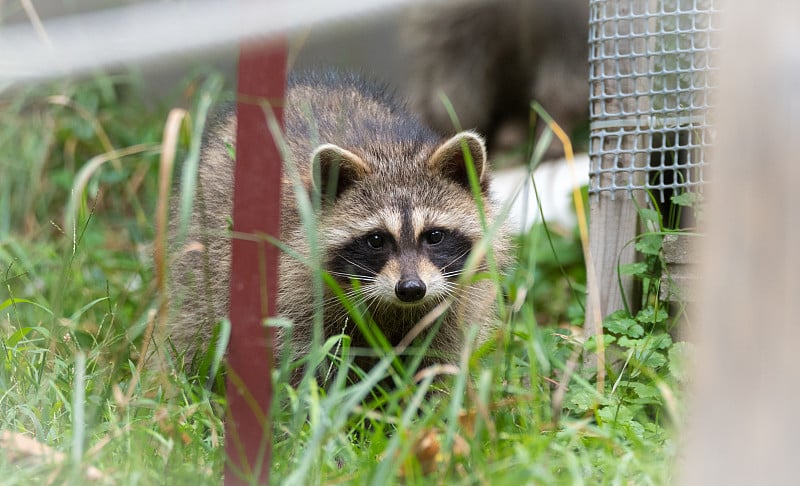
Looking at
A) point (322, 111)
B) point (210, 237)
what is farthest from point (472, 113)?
point (210, 237)

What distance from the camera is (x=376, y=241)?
3971 mm

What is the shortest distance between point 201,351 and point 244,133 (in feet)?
5.56

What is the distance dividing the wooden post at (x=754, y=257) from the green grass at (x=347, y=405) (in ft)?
2.08

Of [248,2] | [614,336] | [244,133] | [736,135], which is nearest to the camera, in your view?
[736,135]

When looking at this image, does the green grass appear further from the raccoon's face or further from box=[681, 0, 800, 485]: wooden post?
box=[681, 0, 800, 485]: wooden post

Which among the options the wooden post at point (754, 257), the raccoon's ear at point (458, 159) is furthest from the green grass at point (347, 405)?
the wooden post at point (754, 257)

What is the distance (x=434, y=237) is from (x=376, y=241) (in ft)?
0.82

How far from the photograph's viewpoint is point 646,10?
4043 millimetres

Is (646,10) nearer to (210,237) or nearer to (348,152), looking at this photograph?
(348,152)

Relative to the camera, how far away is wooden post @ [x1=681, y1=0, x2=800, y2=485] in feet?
5.47

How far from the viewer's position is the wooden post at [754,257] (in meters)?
1.67

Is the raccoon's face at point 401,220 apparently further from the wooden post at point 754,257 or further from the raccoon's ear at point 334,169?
the wooden post at point 754,257

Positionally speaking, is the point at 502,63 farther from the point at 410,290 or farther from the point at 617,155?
the point at 410,290

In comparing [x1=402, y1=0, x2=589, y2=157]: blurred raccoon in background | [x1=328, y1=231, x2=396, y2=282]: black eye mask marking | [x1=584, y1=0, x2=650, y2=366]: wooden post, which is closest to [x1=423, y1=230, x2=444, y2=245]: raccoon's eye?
[x1=328, y1=231, x2=396, y2=282]: black eye mask marking
